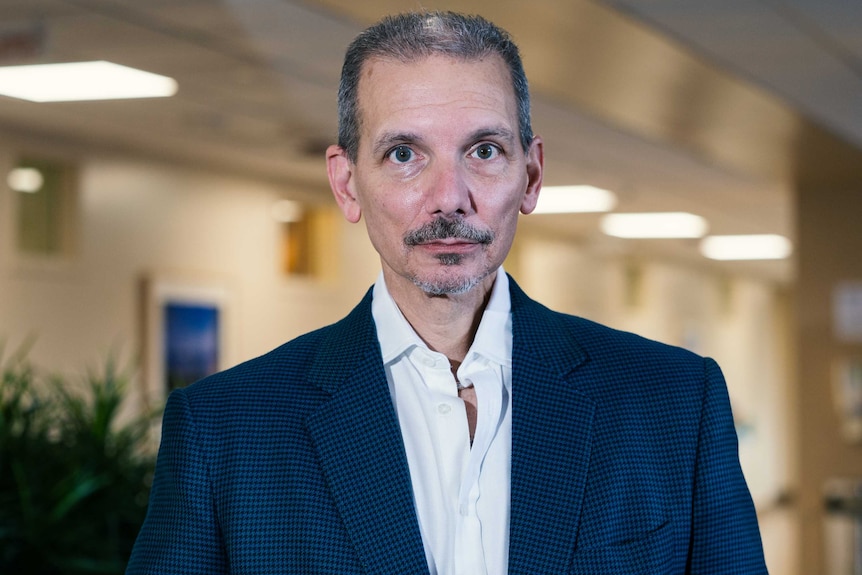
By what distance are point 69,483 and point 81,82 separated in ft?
8.00

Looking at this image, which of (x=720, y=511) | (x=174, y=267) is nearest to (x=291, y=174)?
(x=174, y=267)

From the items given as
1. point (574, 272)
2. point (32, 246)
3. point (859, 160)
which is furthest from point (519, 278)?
point (32, 246)

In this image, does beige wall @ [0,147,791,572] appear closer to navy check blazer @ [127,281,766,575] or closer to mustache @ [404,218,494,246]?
navy check blazer @ [127,281,766,575]

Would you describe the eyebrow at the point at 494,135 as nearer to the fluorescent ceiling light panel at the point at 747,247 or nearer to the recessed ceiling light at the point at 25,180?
the recessed ceiling light at the point at 25,180

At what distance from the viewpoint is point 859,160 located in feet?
24.1

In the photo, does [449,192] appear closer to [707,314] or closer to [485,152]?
[485,152]

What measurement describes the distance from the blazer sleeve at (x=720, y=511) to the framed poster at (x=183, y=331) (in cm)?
602

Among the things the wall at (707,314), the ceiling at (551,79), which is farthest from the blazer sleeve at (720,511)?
the wall at (707,314)

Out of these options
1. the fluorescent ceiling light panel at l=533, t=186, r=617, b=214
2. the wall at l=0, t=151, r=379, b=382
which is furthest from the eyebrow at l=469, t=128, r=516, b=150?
the fluorescent ceiling light panel at l=533, t=186, r=617, b=214

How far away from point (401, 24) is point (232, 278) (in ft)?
22.8

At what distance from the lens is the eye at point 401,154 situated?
4.12ft

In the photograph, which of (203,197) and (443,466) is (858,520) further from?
(443,466)

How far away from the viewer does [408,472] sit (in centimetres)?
125

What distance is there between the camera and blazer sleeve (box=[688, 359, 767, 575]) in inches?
48.8
